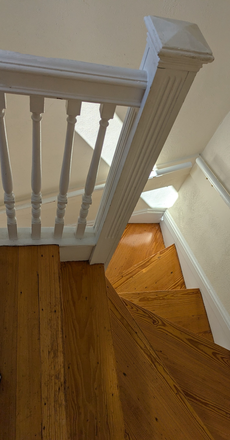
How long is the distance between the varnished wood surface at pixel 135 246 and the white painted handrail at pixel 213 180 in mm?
845

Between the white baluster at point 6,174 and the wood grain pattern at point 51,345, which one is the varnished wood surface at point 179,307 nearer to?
the wood grain pattern at point 51,345

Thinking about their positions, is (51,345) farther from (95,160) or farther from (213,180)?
(213,180)

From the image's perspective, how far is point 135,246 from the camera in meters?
2.71

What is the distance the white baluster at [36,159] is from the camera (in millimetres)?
809

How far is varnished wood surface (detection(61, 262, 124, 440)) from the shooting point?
3.36 ft

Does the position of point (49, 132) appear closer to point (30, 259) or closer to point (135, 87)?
point (30, 259)

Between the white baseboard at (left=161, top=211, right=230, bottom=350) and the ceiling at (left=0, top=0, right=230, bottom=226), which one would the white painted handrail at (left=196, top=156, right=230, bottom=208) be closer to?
the ceiling at (left=0, top=0, right=230, bottom=226)

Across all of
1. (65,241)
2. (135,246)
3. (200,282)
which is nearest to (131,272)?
(135,246)

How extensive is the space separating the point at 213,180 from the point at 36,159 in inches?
51.8

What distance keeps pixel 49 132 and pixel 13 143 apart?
0.69 feet

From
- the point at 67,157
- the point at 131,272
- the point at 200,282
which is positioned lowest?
the point at 200,282

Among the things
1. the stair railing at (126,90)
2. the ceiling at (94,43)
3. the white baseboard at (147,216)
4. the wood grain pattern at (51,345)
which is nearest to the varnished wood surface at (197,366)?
the wood grain pattern at (51,345)

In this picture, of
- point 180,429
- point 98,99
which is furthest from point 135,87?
point 180,429

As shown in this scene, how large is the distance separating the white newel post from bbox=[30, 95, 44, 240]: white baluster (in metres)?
0.25
